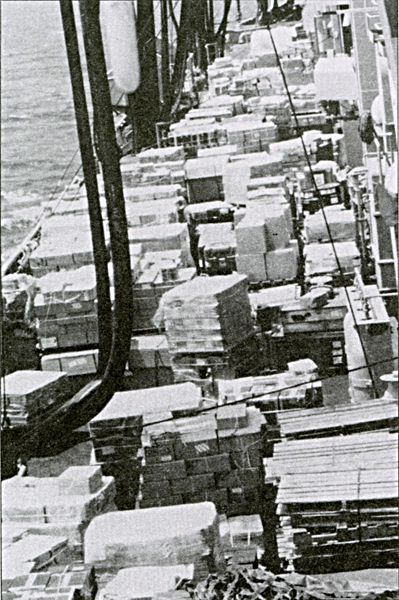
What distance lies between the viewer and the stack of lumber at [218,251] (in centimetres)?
1212

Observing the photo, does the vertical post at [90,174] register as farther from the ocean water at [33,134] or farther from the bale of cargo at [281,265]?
the ocean water at [33,134]

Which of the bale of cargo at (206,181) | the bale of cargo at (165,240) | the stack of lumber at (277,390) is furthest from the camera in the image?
the bale of cargo at (206,181)

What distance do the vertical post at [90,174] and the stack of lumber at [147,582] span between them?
1.78 m

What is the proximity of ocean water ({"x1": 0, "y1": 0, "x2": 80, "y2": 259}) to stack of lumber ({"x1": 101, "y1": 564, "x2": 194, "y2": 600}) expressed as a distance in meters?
10.9

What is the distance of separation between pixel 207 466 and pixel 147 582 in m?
1.90

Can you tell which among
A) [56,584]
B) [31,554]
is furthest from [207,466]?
[56,584]

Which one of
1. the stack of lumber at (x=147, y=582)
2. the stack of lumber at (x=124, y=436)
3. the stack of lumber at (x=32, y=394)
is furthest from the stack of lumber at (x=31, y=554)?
the stack of lumber at (x=32, y=394)

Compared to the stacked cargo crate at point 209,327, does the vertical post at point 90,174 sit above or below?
above

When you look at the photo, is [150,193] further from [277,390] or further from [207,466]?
[207,466]

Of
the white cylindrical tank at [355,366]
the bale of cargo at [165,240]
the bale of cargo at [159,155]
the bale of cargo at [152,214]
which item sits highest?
the bale of cargo at [159,155]

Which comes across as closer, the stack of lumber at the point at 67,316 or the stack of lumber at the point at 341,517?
the stack of lumber at the point at 341,517

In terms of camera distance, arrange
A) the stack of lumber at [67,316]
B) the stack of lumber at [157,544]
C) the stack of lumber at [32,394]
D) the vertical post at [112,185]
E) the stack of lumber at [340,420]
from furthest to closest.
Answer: the stack of lumber at [67,316] < the stack of lumber at [32,394] < the stack of lumber at [340,420] < the stack of lumber at [157,544] < the vertical post at [112,185]

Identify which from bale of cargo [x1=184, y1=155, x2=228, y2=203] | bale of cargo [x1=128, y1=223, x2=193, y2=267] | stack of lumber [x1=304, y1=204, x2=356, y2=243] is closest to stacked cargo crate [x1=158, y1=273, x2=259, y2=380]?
bale of cargo [x1=128, y1=223, x2=193, y2=267]

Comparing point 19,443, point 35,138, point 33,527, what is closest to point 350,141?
point 19,443
